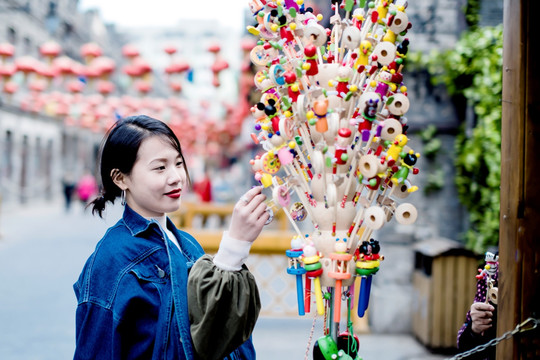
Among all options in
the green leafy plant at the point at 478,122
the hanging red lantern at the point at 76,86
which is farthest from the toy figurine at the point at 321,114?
the hanging red lantern at the point at 76,86

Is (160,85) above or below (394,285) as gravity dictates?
above

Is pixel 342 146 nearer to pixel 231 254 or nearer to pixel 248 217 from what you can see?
pixel 248 217

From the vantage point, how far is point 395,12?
1660mm

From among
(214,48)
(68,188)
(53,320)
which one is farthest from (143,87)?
(53,320)

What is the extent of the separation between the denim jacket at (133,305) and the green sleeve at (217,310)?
45mm

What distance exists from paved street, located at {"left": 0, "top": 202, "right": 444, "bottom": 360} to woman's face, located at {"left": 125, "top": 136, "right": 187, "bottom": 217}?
579 mm

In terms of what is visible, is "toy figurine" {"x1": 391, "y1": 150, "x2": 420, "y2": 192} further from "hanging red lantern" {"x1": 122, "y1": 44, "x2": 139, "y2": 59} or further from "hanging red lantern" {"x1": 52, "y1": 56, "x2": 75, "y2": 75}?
"hanging red lantern" {"x1": 52, "y1": 56, "x2": 75, "y2": 75}

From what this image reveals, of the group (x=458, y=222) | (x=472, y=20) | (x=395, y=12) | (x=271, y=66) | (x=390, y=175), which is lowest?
(x=458, y=222)

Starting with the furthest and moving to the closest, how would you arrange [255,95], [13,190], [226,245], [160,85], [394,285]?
1. [160,85]
2. [13,190]
3. [255,95]
4. [394,285]
5. [226,245]

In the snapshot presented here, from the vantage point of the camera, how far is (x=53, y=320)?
19.7 feet

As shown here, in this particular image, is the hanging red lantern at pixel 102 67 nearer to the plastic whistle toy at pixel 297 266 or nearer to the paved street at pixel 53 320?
the paved street at pixel 53 320

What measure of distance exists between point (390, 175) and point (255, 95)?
401 inches

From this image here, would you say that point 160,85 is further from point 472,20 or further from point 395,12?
point 395,12

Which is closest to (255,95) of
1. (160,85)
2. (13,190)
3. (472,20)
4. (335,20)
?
(472,20)
